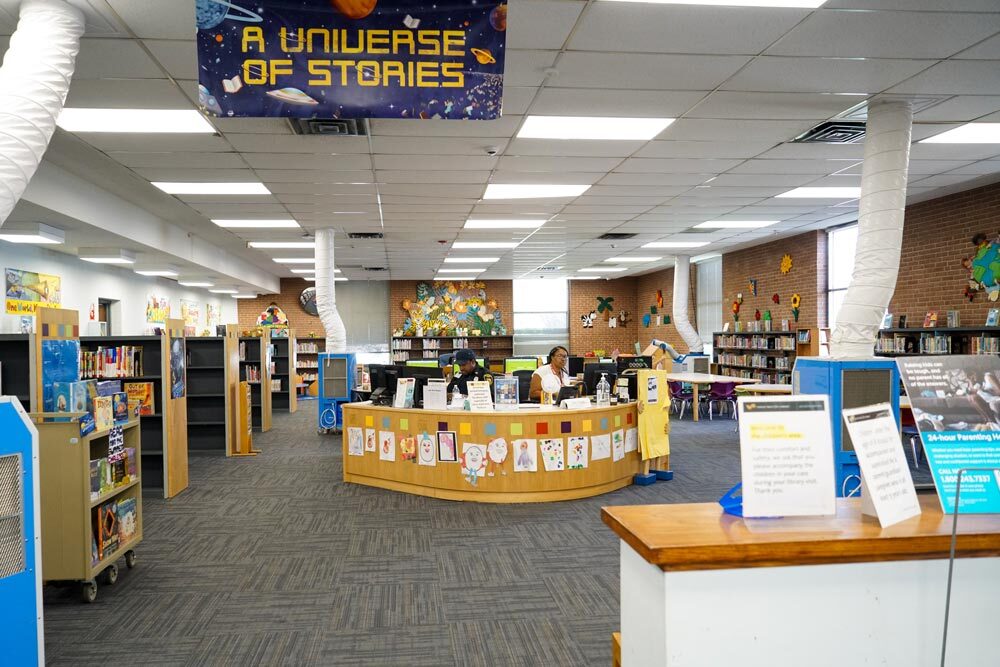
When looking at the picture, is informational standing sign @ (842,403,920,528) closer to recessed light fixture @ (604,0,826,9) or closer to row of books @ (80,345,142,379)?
recessed light fixture @ (604,0,826,9)

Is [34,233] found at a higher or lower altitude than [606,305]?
higher

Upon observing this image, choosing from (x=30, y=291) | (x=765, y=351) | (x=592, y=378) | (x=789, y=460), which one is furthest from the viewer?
(x=765, y=351)

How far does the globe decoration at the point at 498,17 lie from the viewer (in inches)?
113

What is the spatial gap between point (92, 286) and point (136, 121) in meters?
6.96

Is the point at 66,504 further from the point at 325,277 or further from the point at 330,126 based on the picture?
the point at 325,277

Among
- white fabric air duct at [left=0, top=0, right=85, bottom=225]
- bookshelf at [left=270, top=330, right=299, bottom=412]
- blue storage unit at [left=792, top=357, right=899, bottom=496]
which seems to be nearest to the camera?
white fabric air duct at [left=0, top=0, right=85, bottom=225]

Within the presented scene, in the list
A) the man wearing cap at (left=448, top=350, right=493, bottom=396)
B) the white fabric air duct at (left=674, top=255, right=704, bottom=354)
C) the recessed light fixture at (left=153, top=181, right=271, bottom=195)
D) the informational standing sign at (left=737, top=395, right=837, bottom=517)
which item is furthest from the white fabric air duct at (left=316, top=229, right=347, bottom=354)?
the informational standing sign at (left=737, top=395, right=837, bottom=517)

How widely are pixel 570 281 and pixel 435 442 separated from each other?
48.3 feet

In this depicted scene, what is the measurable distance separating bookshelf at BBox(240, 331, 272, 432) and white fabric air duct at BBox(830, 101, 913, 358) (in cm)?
918

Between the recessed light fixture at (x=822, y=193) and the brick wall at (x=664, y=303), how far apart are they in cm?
823

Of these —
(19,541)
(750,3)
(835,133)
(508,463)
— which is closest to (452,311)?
(508,463)

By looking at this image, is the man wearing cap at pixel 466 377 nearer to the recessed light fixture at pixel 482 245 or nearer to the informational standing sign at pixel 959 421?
the recessed light fixture at pixel 482 245

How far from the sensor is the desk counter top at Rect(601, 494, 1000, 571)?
1.59 metres

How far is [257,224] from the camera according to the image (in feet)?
30.7
